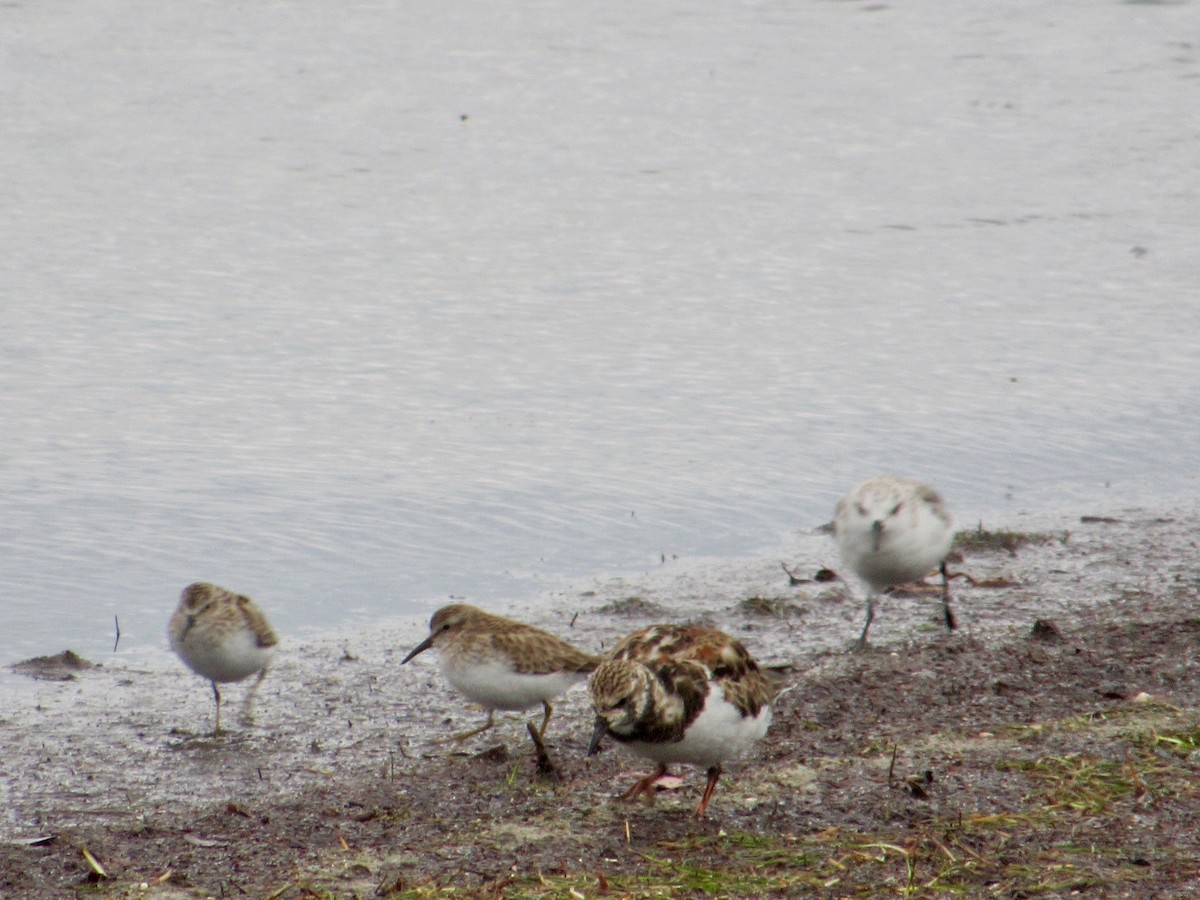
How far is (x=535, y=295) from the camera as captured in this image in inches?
573

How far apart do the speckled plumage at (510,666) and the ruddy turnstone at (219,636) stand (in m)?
0.93

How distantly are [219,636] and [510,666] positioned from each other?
4.62 feet

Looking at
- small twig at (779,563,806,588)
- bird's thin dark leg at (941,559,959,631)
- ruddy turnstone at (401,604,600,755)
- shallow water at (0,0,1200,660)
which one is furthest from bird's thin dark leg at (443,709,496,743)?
bird's thin dark leg at (941,559,959,631)

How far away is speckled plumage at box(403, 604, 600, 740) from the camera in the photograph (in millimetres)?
7207

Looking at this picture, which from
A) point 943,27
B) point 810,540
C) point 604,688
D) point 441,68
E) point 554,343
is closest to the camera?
point 604,688

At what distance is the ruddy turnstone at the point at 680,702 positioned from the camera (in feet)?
20.4

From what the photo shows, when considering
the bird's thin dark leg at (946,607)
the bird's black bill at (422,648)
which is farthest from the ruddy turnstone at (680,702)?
the bird's thin dark leg at (946,607)

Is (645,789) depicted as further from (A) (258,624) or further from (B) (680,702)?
(A) (258,624)

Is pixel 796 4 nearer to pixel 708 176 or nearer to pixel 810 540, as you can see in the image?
pixel 708 176

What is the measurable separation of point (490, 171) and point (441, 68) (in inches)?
174

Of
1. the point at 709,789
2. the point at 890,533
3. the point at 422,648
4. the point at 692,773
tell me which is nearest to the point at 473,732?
the point at 422,648

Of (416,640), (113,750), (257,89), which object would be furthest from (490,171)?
(113,750)

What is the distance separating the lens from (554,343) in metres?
13.5

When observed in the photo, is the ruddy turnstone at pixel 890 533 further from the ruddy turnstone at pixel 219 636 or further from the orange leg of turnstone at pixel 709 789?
the ruddy turnstone at pixel 219 636
